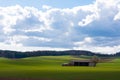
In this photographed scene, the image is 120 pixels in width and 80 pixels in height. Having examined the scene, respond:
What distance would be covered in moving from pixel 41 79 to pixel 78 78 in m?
5.54

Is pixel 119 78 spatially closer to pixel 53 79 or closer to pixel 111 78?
pixel 111 78

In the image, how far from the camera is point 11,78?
54.2m

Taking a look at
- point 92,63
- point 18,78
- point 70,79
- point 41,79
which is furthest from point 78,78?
point 92,63

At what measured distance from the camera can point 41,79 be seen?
53.7 metres

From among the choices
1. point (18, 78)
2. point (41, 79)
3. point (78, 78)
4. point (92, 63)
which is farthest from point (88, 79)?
point (92, 63)

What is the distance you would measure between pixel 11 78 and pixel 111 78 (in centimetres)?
1490

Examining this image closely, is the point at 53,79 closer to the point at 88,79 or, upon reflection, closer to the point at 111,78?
the point at 88,79

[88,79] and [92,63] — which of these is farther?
[92,63]

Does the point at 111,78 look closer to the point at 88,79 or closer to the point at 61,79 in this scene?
the point at 88,79

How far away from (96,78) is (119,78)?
3.45 m

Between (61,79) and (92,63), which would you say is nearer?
(61,79)

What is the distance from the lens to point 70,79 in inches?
2089

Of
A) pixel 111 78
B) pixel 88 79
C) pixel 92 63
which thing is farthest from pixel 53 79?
pixel 92 63

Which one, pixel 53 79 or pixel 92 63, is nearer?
pixel 53 79
